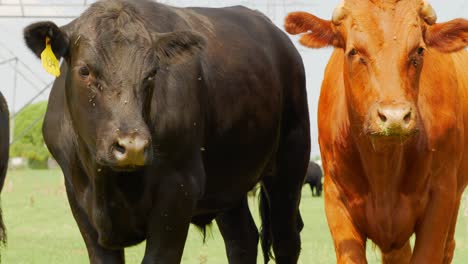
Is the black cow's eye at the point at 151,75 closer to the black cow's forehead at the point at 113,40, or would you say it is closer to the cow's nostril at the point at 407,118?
the black cow's forehead at the point at 113,40

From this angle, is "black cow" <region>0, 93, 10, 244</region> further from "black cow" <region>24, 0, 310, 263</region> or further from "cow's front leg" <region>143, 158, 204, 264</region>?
"cow's front leg" <region>143, 158, 204, 264</region>

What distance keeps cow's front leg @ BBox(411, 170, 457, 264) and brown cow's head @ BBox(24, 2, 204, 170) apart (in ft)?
5.83

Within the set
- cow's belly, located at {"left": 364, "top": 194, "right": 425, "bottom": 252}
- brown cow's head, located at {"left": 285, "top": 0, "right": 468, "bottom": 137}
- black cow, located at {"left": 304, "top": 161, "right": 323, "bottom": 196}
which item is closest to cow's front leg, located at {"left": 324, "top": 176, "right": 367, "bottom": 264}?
cow's belly, located at {"left": 364, "top": 194, "right": 425, "bottom": 252}

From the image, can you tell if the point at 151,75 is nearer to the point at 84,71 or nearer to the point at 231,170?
the point at 84,71

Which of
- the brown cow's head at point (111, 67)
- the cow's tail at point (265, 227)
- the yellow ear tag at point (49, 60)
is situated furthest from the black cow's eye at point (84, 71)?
the cow's tail at point (265, 227)

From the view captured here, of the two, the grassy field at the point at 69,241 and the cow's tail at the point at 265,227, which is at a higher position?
the cow's tail at the point at 265,227

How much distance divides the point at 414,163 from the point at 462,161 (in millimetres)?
937

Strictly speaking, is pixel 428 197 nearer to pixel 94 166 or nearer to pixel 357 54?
pixel 357 54

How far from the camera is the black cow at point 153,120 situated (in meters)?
6.48

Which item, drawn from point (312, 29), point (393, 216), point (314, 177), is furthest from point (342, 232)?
point (314, 177)

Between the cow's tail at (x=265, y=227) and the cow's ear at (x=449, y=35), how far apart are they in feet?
10.7

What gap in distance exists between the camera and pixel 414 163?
683cm

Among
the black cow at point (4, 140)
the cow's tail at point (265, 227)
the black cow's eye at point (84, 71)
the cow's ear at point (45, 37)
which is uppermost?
the cow's ear at point (45, 37)

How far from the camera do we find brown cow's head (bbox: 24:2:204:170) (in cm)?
624
